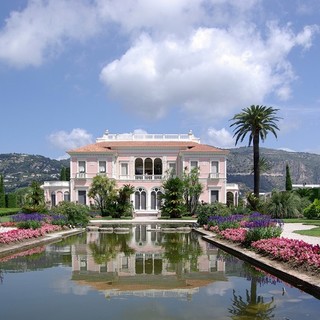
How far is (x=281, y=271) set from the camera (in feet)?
33.6

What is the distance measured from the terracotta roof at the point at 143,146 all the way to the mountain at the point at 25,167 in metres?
86.6

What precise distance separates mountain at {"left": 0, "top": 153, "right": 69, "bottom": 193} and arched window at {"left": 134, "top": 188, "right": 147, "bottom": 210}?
88.3 metres

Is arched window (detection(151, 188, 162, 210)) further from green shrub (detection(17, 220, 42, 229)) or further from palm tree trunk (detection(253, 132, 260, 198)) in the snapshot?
green shrub (detection(17, 220, 42, 229))

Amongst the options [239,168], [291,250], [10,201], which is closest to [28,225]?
[291,250]

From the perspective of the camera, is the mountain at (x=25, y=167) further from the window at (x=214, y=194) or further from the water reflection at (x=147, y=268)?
the water reflection at (x=147, y=268)

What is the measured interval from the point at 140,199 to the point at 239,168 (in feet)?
322

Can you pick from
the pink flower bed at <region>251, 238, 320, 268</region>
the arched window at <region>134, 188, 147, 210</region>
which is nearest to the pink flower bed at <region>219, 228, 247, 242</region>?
the pink flower bed at <region>251, 238, 320, 268</region>

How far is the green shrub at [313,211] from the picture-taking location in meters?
32.5

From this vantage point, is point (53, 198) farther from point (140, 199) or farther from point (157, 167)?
point (157, 167)

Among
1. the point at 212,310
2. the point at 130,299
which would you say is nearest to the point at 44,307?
the point at 130,299

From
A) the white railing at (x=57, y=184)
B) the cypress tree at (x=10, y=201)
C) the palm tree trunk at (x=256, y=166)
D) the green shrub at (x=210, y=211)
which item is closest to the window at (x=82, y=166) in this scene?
the white railing at (x=57, y=184)

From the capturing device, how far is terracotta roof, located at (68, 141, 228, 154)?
163ft

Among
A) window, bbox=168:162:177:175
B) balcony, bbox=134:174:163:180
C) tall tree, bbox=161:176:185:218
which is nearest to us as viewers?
tall tree, bbox=161:176:185:218

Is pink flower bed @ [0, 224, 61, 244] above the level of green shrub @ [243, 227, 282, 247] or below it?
below
